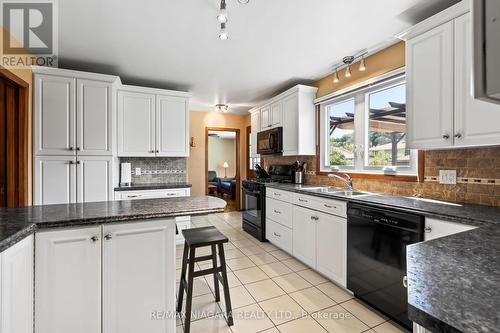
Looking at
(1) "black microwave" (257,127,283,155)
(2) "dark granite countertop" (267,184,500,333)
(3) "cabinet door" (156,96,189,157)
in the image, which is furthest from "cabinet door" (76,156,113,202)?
(2) "dark granite countertop" (267,184,500,333)

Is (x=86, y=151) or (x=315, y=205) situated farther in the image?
(x=86, y=151)

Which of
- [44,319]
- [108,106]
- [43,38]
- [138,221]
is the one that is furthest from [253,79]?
[44,319]

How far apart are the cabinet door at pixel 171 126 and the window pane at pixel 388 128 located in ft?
9.03

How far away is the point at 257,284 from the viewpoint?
7.93 feet

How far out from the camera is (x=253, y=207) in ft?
12.9

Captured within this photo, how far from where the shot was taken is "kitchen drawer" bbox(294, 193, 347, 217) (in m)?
2.24

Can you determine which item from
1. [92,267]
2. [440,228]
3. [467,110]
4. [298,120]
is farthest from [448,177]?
[92,267]

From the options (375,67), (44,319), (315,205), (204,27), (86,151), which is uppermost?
(204,27)

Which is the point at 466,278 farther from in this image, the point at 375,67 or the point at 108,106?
the point at 108,106

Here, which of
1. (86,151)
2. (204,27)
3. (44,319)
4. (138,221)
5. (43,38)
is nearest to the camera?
(44,319)

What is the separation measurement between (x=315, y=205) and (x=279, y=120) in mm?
1827

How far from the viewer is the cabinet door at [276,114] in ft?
12.9

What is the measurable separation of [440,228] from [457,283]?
46.5 inches

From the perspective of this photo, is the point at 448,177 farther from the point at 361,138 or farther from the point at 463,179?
the point at 361,138
